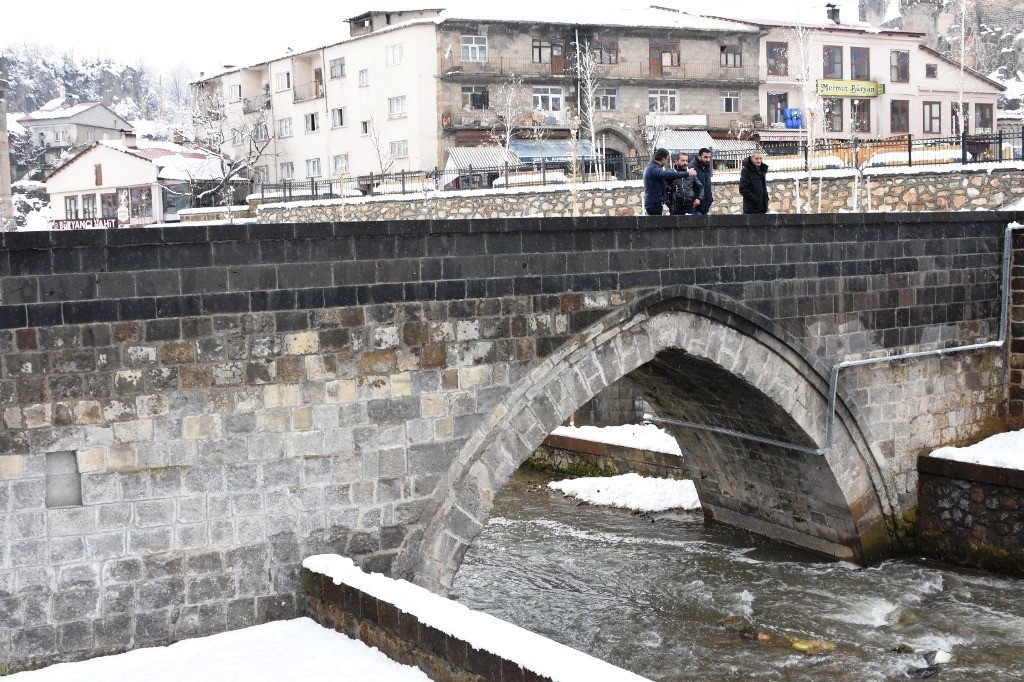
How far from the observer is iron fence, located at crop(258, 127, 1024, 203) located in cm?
2120

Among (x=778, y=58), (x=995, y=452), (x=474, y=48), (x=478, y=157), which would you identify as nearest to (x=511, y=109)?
(x=478, y=157)

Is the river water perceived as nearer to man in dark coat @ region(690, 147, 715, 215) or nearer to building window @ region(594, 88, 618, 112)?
man in dark coat @ region(690, 147, 715, 215)

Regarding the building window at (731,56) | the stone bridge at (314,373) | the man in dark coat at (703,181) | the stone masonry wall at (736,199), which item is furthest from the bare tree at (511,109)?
the stone bridge at (314,373)

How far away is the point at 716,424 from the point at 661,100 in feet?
95.6

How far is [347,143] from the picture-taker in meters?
41.4

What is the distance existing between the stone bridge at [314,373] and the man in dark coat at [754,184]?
982mm

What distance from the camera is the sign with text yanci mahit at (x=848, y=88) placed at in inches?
1665

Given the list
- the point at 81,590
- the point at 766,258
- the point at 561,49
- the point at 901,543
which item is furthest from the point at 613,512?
the point at 561,49

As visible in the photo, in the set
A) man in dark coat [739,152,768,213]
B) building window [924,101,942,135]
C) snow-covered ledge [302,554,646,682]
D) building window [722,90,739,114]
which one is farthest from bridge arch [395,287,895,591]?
building window [924,101,942,135]

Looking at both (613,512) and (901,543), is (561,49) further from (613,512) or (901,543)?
(901,543)

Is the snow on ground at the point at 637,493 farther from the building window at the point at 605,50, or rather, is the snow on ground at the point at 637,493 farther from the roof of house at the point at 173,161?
the building window at the point at 605,50

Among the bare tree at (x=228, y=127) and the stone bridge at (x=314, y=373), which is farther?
the bare tree at (x=228, y=127)

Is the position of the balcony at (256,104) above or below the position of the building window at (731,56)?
below

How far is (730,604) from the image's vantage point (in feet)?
40.8
